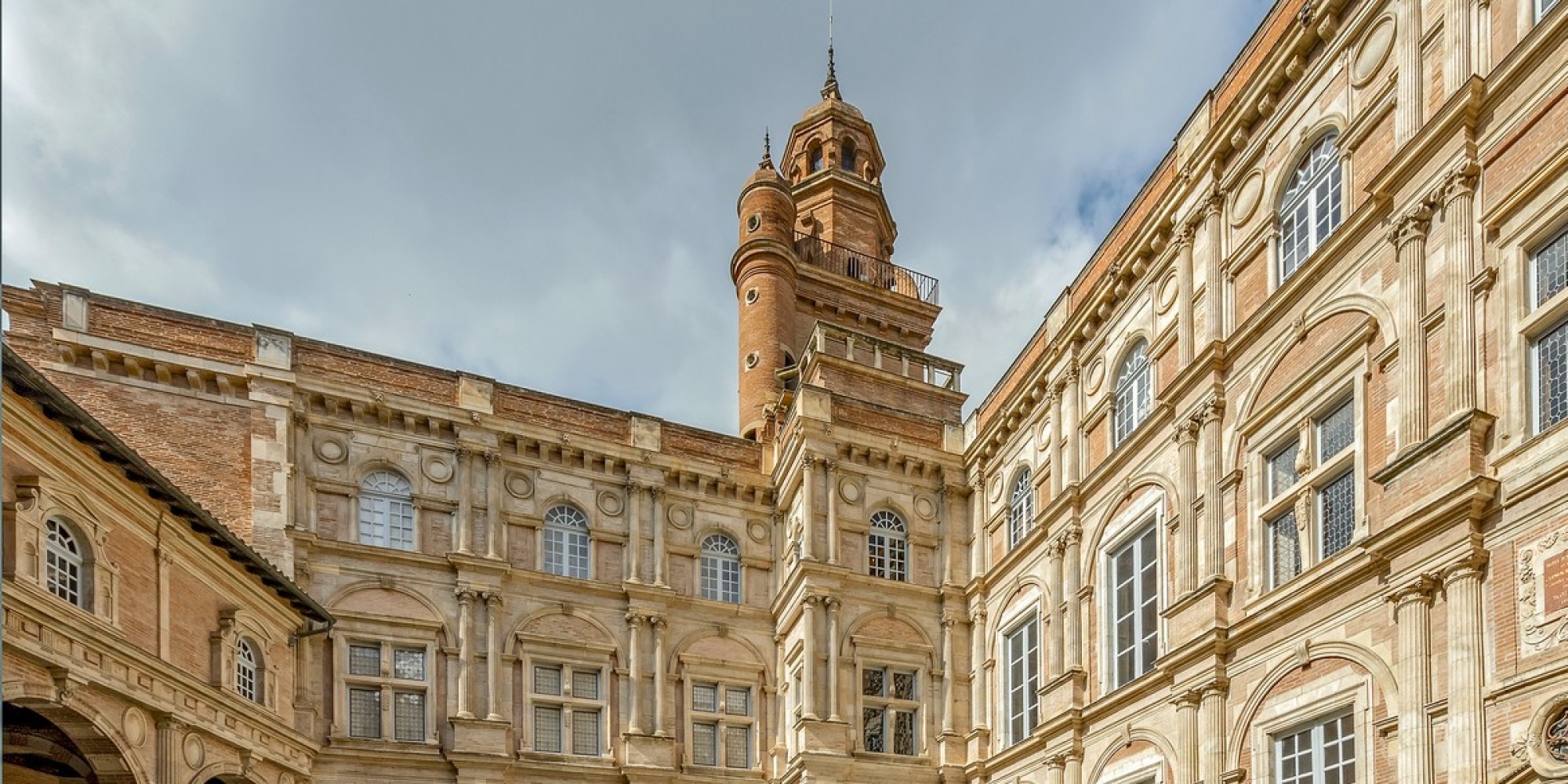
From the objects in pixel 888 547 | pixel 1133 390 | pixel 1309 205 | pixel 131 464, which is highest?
pixel 1309 205

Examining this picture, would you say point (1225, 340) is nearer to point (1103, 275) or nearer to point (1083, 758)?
point (1103, 275)

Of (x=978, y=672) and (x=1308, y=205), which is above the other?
(x=1308, y=205)

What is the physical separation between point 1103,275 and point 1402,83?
7.41m

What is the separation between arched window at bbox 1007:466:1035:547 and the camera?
22.3m

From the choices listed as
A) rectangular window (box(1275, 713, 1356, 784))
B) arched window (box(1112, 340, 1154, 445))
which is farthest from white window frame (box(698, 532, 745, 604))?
rectangular window (box(1275, 713, 1356, 784))

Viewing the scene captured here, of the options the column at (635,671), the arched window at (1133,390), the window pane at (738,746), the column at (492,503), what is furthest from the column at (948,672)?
the column at (492,503)

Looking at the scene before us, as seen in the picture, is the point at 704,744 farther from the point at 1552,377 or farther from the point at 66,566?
the point at 1552,377

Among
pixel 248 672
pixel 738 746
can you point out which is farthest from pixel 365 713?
pixel 738 746

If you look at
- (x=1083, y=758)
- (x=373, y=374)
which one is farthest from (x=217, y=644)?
(x=1083, y=758)

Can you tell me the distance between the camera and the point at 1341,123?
14203 millimetres

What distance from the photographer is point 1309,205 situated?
14.8m

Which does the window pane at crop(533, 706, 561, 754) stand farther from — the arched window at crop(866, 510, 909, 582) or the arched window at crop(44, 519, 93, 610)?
the arched window at crop(44, 519, 93, 610)

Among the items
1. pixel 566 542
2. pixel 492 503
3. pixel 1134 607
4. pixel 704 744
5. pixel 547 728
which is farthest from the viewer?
pixel 566 542

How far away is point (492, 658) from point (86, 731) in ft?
32.7
